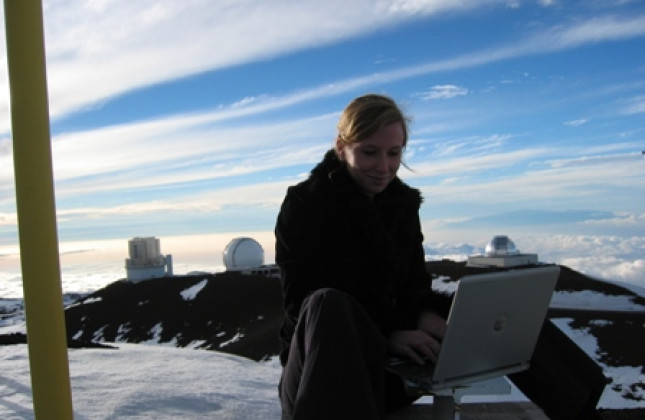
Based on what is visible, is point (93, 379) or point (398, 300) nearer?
point (398, 300)

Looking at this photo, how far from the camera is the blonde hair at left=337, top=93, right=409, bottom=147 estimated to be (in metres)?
2.80

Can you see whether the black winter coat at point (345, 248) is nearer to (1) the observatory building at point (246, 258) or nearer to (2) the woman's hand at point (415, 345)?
(2) the woman's hand at point (415, 345)

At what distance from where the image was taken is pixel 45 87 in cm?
267

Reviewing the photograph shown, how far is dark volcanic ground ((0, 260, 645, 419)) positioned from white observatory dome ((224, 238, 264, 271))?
4.57 metres

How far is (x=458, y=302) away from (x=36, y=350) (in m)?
1.77

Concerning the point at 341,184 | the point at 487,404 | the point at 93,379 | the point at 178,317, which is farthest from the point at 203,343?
the point at 341,184

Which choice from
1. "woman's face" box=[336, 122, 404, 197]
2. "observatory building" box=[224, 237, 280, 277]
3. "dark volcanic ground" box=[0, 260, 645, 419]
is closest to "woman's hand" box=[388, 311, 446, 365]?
"woman's face" box=[336, 122, 404, 197]

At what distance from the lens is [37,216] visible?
A: 102 inches

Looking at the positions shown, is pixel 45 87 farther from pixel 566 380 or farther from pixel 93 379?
pixel 93 379

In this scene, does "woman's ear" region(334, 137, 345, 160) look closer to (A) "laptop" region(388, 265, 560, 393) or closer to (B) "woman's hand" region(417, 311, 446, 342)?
(B) "woman's hand" region(417, 311, 446, 342)

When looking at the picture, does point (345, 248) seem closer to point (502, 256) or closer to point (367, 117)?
point (367, 117)

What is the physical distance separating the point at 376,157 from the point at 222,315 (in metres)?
19.2

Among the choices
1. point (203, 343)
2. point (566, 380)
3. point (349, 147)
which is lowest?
point (203, 343)

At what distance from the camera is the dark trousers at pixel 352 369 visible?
2.18 m
